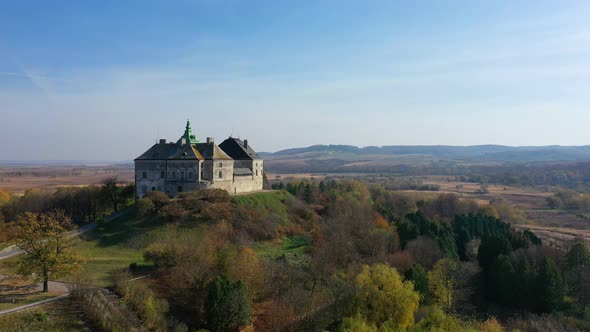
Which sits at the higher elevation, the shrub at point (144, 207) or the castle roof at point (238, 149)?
the castle roof at point (238, 149)

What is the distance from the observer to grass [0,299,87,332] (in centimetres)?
2522

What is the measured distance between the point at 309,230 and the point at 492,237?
2123 cm

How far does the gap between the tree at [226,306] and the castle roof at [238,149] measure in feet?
120

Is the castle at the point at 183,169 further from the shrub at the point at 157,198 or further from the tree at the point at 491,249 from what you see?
the tree at the point at 491,249

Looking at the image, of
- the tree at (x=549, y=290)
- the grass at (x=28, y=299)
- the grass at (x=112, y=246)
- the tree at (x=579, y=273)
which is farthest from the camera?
the tree at (x=579, y=273)

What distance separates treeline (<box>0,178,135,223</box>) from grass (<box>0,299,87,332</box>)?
97.9ft

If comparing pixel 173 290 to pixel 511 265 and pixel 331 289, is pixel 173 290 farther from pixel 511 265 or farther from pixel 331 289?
pixel 511 265

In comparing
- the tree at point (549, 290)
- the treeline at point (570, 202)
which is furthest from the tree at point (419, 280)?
the treeline at point (570, 202)

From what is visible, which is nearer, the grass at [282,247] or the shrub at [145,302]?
the shrub at [145,302]

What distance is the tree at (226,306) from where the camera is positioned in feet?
97.2

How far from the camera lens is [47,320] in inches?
1040

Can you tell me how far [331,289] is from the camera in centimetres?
3322

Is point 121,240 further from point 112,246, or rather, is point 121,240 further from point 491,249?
point 491,249

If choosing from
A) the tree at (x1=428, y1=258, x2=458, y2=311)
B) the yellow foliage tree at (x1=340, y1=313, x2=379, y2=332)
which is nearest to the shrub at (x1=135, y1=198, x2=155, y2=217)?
the tree at (x1=428, y1=258, x2=458, y2=311)
